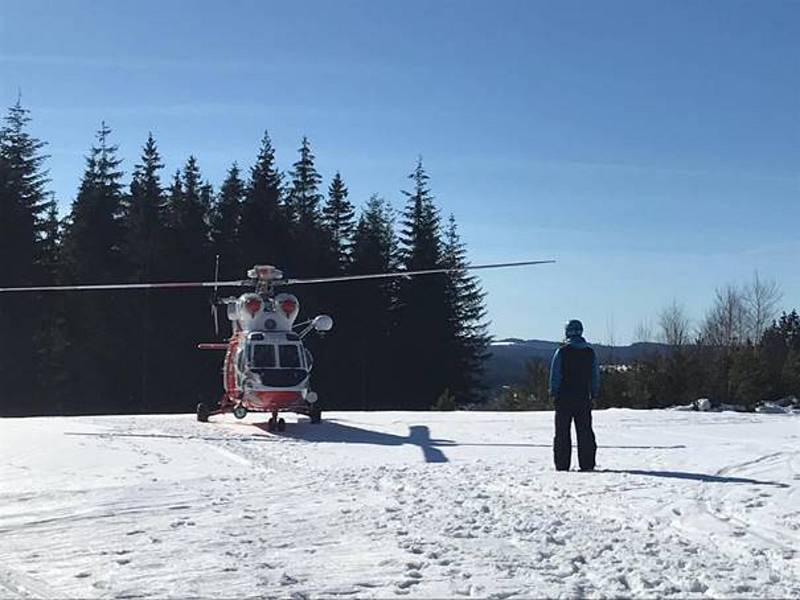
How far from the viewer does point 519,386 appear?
3291 cm

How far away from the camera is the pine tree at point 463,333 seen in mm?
52844

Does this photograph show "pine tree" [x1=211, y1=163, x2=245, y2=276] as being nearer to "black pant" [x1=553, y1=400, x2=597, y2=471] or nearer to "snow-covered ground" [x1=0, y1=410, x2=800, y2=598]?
"snow-covered ground" [x1=0, y1=410, x2=800, y2=598]

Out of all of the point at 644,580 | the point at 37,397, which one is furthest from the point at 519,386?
the point at 644,580

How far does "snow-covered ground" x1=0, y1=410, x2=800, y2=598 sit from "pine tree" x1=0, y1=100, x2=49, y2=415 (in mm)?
28540

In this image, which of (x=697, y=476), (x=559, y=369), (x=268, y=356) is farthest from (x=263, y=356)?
(x=697, y=476)

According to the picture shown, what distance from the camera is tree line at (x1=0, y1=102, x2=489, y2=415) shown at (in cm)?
4462

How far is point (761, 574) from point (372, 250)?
45505 mm

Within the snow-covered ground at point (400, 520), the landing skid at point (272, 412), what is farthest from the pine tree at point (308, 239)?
the snow-covered ground at point (400, 520)

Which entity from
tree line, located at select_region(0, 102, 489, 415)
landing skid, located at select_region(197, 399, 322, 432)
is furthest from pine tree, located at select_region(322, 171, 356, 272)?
landing skid, located at select_region(197, 399, 322, 432)

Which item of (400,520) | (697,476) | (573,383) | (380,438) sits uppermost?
(573,383)

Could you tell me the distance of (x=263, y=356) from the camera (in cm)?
2120

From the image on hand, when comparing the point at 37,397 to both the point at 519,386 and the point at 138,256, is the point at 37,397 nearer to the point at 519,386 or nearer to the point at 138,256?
the point at 138,256

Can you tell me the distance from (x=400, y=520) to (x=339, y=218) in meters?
46.1

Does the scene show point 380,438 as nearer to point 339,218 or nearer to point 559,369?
point 559,369
